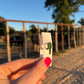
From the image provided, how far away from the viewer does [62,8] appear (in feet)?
46.8

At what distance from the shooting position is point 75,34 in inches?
395

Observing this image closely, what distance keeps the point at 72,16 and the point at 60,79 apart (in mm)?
14866

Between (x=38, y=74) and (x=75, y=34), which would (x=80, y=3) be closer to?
(x=75, y=34)

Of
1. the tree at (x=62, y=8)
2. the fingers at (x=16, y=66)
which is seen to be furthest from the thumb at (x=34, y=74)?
the tree at (x=62, y=8)

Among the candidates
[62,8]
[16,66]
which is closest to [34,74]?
[16,66]

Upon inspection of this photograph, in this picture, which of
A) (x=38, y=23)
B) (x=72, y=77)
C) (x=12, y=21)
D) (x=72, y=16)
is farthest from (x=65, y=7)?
(x=72, y=77)

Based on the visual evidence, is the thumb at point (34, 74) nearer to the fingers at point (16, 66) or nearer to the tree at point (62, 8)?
the fingers at point (16, 66)

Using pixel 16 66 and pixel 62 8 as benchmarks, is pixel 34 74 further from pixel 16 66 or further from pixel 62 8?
pixel 62 8

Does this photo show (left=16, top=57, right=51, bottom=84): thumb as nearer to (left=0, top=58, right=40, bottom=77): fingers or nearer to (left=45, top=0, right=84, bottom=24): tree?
(left=0, top=58, right=40, bottom=77): fingers

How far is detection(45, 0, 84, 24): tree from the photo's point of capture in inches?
565

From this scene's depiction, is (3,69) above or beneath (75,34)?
beneath

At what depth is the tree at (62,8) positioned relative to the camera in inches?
565

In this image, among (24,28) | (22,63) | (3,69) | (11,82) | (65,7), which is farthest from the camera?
(65,7)

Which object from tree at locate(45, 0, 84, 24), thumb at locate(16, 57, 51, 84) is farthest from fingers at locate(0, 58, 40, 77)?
tree at locate(45, 0, 84, 24)
